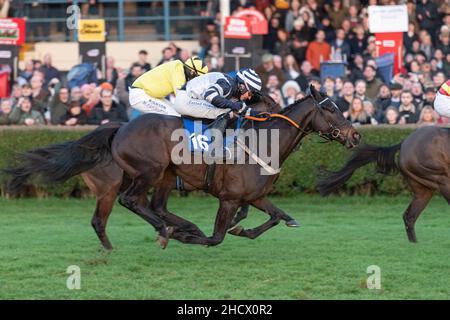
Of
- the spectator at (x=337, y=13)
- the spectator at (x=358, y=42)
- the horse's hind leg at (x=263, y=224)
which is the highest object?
the spectator at (x=337, y=13)

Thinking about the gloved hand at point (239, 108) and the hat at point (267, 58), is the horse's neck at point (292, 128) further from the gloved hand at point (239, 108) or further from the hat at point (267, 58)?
the hat at point (267, 58)

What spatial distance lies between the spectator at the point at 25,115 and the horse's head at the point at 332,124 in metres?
5.71

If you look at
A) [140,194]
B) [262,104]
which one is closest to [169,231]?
[140,194]

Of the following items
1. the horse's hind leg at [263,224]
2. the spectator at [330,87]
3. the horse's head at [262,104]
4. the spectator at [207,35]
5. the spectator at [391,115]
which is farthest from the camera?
the spectator at [207,35]

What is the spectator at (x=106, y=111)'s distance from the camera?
Result: 12.3 m

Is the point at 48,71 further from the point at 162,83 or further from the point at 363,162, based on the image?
the point at 363,162

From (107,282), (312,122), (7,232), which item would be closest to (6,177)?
(7,232)

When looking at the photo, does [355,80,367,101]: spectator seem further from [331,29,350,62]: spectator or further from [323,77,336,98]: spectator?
[331,29,350,62]: spectator

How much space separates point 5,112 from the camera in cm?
1247

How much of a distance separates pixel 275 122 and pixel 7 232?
3357 mm

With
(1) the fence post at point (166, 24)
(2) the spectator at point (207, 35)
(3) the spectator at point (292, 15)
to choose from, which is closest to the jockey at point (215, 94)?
(2) the spectator at point (207, 35)

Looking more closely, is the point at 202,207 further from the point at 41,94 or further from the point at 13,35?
the point at 13,35
